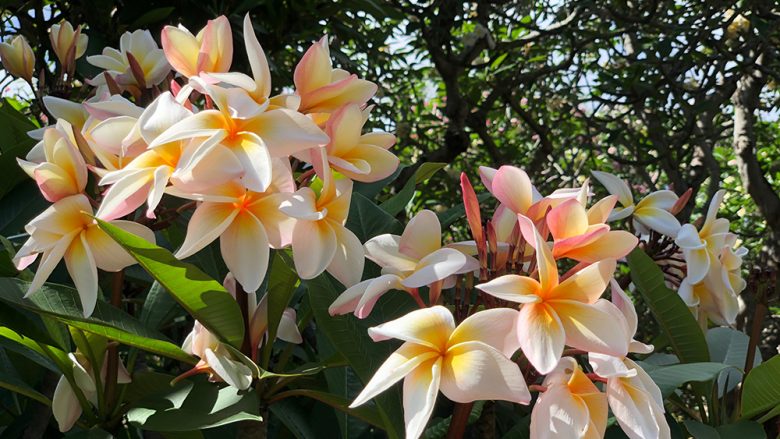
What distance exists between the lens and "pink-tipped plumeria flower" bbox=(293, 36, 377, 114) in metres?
0.73

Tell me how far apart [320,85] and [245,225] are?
0.56 feet

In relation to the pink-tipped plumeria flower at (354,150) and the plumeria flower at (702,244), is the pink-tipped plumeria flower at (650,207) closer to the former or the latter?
the plumeria flower at (702,244)

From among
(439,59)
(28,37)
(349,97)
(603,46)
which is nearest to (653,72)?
(603,46)

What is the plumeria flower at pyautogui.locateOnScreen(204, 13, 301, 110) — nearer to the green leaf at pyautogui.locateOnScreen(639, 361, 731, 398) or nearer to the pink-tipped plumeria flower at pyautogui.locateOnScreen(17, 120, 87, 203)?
the pink-tipped plumeria flower at pyautogui.locateOnScreen(17, 120, 87, 203)

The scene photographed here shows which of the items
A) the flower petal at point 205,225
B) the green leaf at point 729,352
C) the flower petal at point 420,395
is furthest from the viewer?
the green leaf at point 729,352

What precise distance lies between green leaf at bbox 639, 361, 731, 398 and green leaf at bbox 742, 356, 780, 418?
3.4 inches

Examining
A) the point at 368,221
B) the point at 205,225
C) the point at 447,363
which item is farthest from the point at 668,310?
the point at 205,225

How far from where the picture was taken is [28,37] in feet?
6.75

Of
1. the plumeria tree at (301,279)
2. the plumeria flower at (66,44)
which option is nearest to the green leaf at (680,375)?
the plumeria tree at (301,279)

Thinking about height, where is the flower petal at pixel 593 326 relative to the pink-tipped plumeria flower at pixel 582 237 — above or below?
below

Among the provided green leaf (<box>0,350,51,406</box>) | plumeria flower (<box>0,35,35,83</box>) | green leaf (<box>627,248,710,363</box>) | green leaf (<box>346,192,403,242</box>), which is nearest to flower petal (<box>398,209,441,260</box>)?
green leaf (<box>346,192,403,242</box>)

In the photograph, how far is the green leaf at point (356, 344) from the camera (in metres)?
0.70

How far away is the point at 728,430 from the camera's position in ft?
2.95

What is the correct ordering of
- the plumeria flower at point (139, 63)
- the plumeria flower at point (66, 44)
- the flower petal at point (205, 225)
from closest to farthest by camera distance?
the flower petal at point (205, 225) < the plumeria flower at point (139, 63) < the plumeria flower at point (66, 44)
